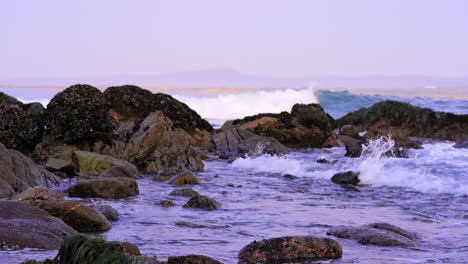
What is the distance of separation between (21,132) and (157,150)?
340 centimetres

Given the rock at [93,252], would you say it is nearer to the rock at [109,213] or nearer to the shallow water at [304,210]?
the shallow water at [304,210]

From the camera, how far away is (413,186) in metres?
14.2

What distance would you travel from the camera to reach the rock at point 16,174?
10.0 m

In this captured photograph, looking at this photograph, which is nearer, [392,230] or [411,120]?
[392,230]

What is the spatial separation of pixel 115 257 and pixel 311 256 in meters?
3.03

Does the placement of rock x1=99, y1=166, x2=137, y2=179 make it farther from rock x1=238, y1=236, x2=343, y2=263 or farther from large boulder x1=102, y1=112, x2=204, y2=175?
rock x1=238, y1=236, x2=343, y2=263

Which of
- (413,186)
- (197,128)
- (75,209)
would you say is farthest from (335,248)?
(197,128)

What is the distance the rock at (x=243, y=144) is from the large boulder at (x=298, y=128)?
9.12ft

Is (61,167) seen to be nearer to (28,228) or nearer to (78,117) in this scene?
(78,117)

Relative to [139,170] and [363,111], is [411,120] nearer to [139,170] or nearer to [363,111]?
[363,111]

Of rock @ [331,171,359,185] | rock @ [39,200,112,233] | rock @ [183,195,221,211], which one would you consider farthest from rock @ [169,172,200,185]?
rock @ [39,200,112,233]

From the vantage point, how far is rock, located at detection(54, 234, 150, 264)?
4.00 meters

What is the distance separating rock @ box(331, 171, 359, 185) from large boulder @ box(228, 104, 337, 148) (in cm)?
1057

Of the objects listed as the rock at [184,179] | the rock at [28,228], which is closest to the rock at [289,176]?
the rock at [184,179]
